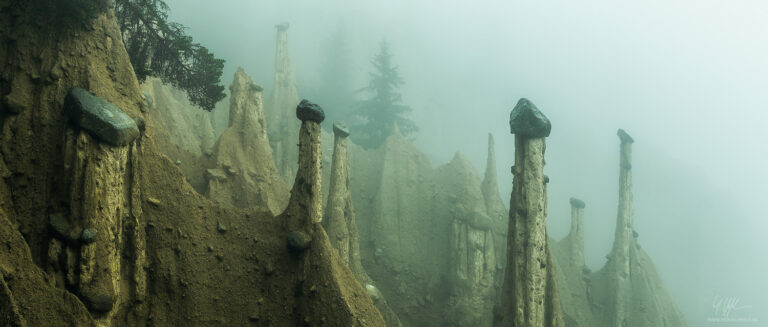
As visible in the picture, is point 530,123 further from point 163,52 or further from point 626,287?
point 626,287

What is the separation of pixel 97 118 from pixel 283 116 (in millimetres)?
19340

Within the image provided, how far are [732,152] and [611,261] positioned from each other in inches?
4992

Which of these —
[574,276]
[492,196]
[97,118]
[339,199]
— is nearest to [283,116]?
[339,199]

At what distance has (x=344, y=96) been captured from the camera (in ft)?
139

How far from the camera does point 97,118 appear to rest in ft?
15.5

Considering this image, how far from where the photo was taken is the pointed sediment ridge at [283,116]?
20281 millimetres

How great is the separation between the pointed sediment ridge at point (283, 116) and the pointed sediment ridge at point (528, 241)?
472 inches

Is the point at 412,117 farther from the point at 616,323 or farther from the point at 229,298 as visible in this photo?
the point at 229,298

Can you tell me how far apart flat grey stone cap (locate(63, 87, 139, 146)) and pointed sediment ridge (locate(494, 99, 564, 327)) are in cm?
719

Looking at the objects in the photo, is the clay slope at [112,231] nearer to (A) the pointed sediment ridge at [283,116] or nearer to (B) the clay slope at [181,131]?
(B) the clay slope at [181,131]

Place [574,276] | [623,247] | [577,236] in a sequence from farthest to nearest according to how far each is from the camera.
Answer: [577,236], [574,276], [623,247]

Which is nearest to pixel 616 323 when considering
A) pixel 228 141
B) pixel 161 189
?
pixel 228 141
